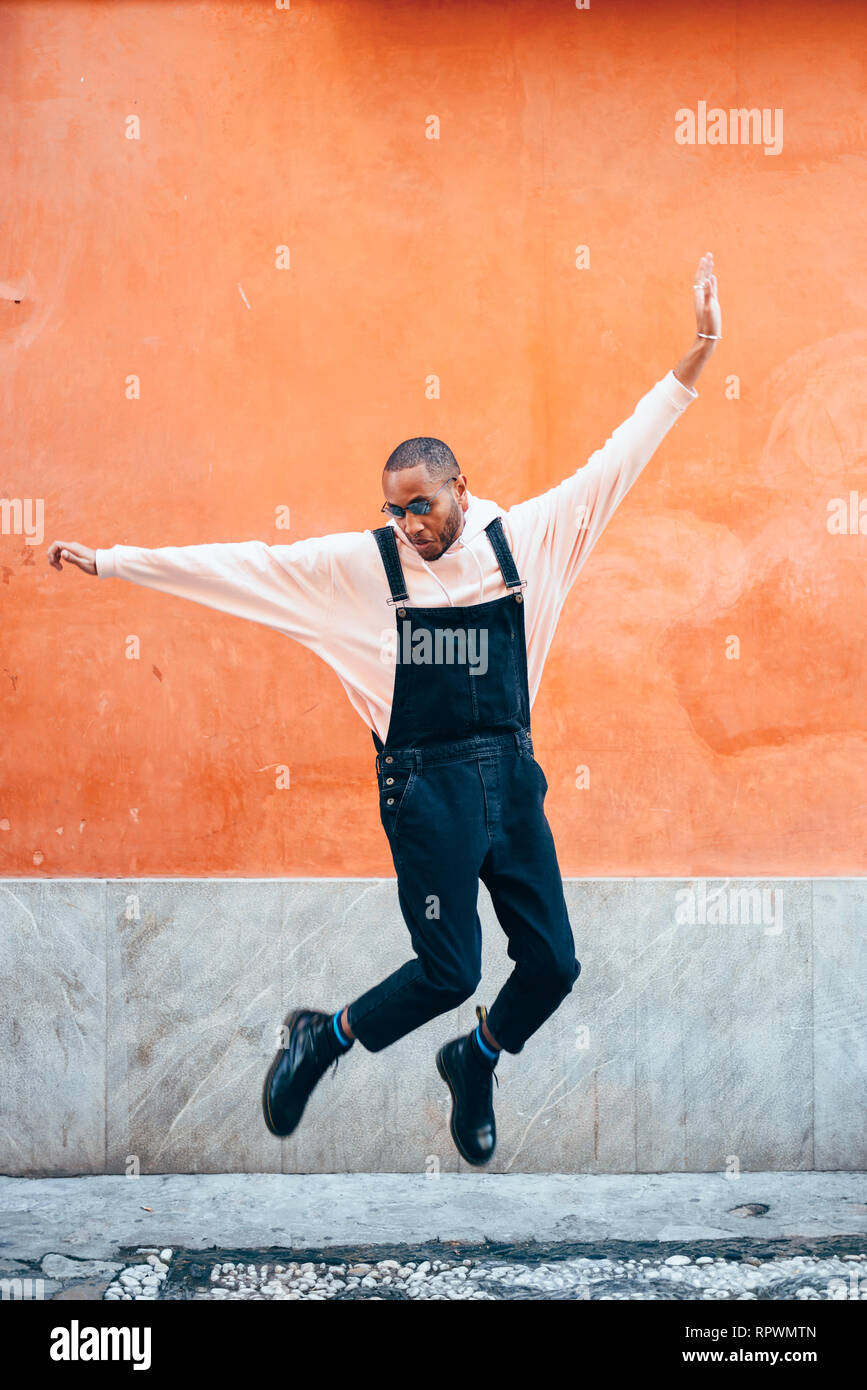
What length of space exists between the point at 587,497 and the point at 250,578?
4.04 feet

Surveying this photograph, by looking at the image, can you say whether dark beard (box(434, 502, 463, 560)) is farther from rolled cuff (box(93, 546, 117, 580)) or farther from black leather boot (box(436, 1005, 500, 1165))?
black leather boot (box(436, 1005, 500, 1165))

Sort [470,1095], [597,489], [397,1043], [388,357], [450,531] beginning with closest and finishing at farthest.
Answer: [450,531]
[597,489]
[470,1095]
[397,1043]
[388,357]

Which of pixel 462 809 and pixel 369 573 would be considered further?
pixel 369 573

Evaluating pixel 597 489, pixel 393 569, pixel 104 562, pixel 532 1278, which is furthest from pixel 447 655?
pixel 532 1278

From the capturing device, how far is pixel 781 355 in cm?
517

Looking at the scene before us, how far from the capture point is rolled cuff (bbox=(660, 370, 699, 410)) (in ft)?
14.1

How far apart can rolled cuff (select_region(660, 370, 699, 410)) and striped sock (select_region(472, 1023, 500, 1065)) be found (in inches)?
93.3

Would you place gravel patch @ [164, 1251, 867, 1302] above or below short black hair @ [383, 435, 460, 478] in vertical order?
below

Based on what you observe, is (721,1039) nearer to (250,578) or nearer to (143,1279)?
(143,1279)

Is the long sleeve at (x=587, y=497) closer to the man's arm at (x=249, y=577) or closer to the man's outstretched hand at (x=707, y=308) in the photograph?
the man's outstretched hand at (x=707, y=308)

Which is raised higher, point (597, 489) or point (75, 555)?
point (597, 489)

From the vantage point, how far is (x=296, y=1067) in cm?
498

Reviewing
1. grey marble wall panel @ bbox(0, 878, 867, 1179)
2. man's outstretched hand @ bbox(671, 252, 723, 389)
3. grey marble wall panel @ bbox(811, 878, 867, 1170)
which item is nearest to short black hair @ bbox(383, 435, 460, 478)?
man's outstretched hand @ bbox(671, 252, 723, 389)
